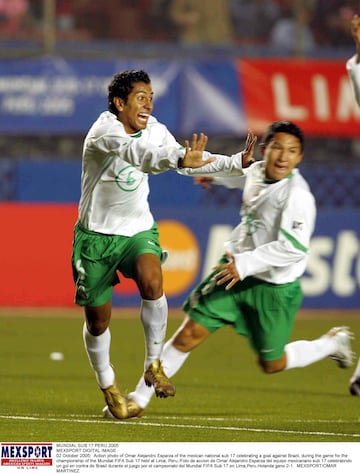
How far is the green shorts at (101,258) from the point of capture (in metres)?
8.78

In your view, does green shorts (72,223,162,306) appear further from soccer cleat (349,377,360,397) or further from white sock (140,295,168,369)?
soccer cleat (349,377,360,397)

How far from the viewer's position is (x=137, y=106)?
28.6ft

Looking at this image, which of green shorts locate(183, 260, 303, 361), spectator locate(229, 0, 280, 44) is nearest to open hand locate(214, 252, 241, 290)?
green shorts locate(183, 260, 303, 361)

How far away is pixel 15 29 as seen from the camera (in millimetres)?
17703

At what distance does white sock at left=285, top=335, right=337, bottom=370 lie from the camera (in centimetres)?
919

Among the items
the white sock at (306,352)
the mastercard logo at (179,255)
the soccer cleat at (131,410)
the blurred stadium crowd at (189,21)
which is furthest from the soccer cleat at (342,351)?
the blurred stadium crowd at (189,21)

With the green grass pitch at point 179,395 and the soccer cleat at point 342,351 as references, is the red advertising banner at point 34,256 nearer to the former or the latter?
the green grass pitch at point 179,395

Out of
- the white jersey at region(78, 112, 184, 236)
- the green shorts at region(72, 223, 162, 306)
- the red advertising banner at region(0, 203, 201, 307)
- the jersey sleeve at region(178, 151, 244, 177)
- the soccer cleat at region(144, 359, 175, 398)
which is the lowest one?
the red advertising banner at region(0, 203, 201, 307)

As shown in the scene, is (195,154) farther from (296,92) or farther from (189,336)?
(296,92)

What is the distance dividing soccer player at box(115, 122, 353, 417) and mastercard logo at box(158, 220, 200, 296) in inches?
330

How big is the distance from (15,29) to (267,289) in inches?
377

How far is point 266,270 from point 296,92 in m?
9.60

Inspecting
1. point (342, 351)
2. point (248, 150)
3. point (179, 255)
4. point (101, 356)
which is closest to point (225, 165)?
point (248, 150)

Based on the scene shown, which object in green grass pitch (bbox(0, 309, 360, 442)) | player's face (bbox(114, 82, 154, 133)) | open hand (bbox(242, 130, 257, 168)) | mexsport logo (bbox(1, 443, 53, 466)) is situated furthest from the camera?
player's face (bbox(114, 82, 154, 133))
